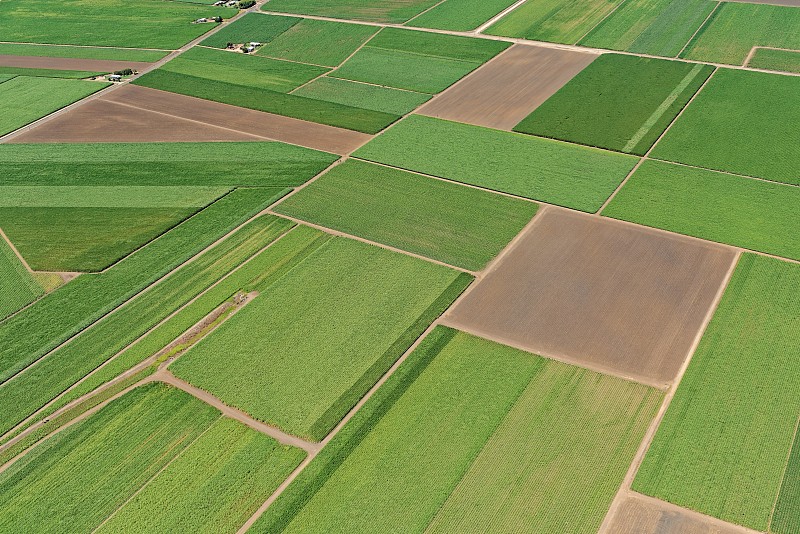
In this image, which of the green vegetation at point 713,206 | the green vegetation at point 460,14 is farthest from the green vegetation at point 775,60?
the green vegetation at point 460,14

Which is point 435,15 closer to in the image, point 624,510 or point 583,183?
point 583,183

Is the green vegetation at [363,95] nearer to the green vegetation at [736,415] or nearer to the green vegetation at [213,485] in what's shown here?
the green vegetation at [736,415]

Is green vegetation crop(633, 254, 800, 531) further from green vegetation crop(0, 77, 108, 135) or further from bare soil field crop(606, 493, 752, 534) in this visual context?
green vegetation crop(0, 77, 108, 135)

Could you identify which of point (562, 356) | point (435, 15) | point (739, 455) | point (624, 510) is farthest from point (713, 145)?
point (435, 15)

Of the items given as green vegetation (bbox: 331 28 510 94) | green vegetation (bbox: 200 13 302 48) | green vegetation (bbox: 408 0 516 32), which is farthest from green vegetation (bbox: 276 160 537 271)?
green vegetation (bbox: 200 13 302 48)

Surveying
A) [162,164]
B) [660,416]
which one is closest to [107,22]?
[162,164]
